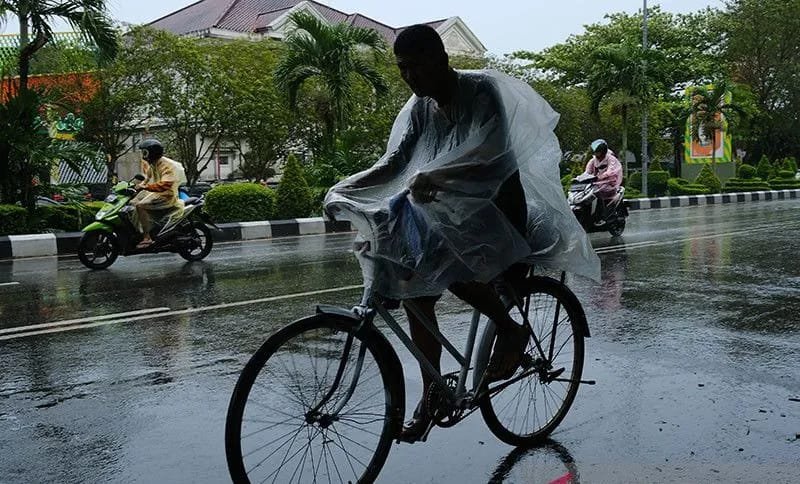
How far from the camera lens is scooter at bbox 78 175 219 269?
33.4ft

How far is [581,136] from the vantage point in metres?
39.4

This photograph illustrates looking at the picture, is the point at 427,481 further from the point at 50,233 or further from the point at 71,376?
the point at 50,233

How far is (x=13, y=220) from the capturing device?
42.4ft

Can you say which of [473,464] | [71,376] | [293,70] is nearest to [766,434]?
[473,464]

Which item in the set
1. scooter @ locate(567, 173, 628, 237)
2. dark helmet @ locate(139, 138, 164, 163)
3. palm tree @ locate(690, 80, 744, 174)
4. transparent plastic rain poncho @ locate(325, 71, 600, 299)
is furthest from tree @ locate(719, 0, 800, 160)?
transparent plastic rain poncho @ locate(325, 71, 600, 299)

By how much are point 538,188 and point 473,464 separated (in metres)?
1.12

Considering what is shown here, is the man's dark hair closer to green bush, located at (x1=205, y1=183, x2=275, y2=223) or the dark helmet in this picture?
the dark helmet

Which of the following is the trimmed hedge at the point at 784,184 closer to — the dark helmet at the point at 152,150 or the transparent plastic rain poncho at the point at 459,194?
the dark helmet at the point at 152,150

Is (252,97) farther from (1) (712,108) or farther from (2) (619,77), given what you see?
(1) (712,108)

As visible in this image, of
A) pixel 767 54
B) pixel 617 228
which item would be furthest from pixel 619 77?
pixel 767 54

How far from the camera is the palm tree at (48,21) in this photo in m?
13.6

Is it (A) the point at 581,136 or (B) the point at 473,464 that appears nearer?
(B) the point at 473,464

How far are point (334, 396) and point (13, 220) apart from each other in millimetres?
11409

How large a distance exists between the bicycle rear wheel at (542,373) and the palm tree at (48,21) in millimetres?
11865
